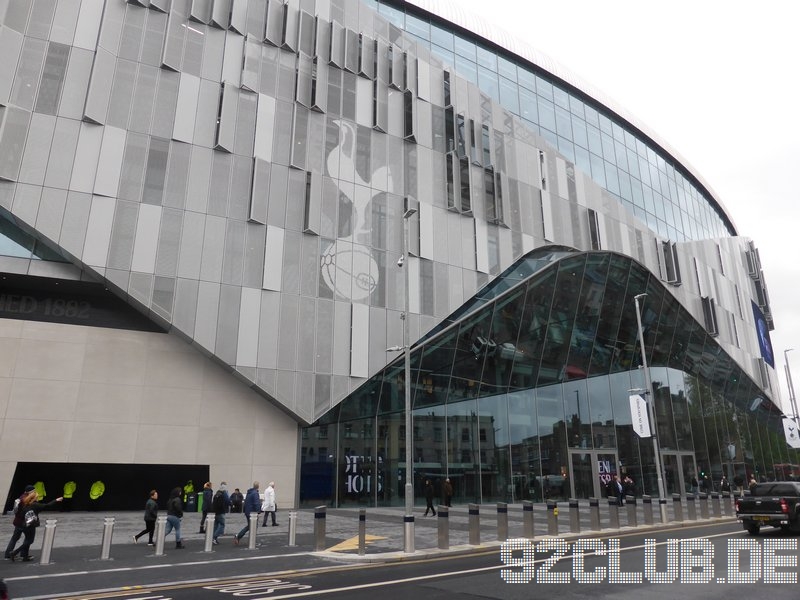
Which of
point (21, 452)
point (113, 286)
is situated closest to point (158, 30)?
point (113, 286)

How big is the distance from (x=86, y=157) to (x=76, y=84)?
346 centimetres

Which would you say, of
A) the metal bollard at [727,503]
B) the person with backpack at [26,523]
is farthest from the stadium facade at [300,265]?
the person with backpack at [26,523]

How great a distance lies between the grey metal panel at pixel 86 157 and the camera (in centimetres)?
2249

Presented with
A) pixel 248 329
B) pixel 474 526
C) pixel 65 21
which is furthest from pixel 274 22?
pixel 474 526

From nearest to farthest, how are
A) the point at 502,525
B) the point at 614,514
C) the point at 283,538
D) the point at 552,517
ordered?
the point at 502,525, the point at 283,538, the point at 552,517, the point at 614,514

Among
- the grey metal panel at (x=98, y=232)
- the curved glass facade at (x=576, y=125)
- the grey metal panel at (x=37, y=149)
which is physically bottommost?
the grey metal panel at (x=98, y=232)

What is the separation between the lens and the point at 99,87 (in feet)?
78.0

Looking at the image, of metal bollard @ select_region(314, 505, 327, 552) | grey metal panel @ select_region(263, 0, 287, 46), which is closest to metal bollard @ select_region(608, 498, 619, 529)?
metal bollard @ select_region(314, 505, 327, 552)

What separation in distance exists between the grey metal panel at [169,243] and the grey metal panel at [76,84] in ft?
18.3

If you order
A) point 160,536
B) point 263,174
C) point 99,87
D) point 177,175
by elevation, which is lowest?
point 160,536

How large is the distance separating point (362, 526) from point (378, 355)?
45.9 feet

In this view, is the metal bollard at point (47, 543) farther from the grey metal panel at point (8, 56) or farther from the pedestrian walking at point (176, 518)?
the grey metal panel at point (8, 56)

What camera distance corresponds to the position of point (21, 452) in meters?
21.5

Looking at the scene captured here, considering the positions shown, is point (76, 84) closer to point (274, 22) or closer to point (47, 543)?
point (274, 22)
